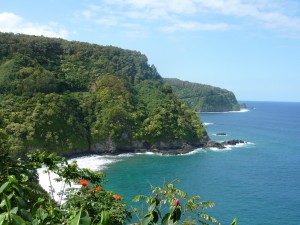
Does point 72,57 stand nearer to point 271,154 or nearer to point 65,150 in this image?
point 65,150

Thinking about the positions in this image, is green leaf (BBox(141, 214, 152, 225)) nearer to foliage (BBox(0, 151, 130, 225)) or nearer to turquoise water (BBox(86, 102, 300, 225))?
foliage (BBox(0, 151, 130, 225))

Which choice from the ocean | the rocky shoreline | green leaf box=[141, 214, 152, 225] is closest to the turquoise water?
the ocean

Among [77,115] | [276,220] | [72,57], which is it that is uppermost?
[72,57]

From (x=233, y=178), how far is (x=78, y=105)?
31052 mm

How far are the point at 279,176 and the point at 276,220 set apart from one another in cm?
1578

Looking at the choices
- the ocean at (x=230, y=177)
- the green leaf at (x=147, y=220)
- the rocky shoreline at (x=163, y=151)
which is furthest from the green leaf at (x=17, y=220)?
the rocky shoreline at (x=163, y=151)

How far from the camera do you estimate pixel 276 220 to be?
98.0ft

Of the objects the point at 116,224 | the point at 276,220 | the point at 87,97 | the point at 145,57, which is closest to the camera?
the point at 116,224

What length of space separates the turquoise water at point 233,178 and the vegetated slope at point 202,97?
297ft

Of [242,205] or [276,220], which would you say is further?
[242,205]

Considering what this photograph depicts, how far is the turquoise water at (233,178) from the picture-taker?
3177cm

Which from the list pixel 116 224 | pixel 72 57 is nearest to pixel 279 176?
pixel 116 224

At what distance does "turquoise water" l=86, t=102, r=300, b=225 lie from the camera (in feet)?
104

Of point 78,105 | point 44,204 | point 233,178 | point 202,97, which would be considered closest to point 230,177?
point 233,178
